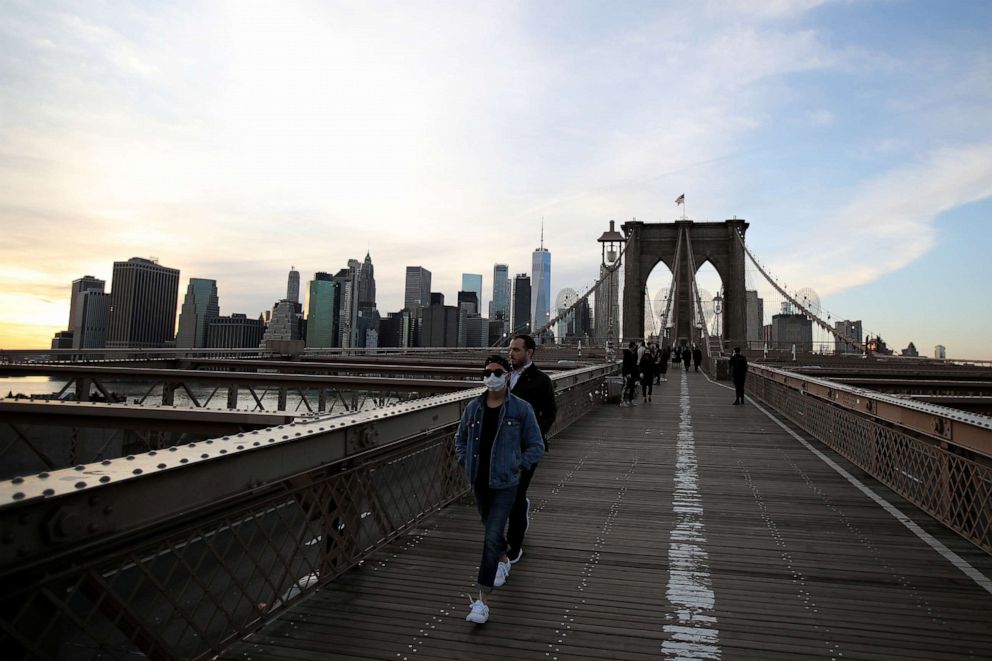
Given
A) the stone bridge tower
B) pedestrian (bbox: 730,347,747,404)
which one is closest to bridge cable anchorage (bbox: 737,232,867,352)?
the stone bridge tower

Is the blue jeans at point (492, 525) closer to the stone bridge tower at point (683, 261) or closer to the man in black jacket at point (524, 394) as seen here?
the man in black jacket at point (524, 394)

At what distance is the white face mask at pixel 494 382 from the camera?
3.80m

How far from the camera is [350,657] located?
3.18 metres

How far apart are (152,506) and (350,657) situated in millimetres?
1383

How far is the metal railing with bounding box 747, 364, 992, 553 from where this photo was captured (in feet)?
16.5

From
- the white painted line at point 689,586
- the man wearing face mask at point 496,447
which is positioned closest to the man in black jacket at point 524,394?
the man wearing face mask at point 496,447

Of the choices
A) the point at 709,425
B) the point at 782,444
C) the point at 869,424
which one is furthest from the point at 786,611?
the point at 709,425

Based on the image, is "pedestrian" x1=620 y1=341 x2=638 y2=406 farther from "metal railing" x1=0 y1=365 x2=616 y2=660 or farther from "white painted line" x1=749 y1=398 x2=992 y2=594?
"metal railing" x1=0 y1=365 x2=616 y2=660

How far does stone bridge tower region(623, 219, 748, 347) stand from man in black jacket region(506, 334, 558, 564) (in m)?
63.8

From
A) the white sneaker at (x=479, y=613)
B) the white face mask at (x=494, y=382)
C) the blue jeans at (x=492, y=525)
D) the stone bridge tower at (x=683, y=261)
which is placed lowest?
the white sneaker at (x=479, y=613)

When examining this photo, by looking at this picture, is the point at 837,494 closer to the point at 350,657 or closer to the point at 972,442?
the point at 972,442

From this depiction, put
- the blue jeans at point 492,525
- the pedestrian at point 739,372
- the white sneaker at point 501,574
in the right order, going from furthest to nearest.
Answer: the pedestrian at point 739,372 < the white sneaker at point 501,574 < the blue jeans at point 492,525

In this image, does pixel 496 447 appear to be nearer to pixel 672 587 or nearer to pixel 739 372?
pixel 672 587

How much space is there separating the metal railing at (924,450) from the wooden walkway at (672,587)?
0.23m
